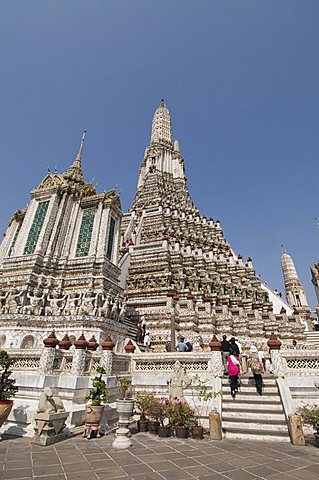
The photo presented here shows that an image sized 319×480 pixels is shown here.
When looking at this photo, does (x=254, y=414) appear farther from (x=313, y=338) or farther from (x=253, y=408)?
(x=313, y=338)

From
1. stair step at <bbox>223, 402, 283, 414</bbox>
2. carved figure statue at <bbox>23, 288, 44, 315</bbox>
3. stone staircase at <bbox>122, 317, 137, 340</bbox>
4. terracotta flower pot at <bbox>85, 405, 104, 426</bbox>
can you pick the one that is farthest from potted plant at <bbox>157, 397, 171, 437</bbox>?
carved figure statue at <bbox>23, 288, 44, 315</bbox>

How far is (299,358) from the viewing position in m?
9.12

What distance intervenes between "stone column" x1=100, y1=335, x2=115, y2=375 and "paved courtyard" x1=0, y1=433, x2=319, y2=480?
103 inches

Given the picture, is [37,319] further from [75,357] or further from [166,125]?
[166,125]

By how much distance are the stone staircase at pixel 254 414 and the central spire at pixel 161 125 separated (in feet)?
197

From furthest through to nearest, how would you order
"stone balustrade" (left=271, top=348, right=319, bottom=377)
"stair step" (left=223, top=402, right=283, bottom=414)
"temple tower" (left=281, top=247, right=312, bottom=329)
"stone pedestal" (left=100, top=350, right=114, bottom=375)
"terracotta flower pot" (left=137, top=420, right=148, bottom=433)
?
"temple tower" (left=281, top=247, right=312, bottom=329), "stone pedestal" (left=100, top=350, right=114, bottom=375), "stone balustrade" (left=271, top=348, right=319, bottom=377), "stair step" (left=223, top=402, right=283, bottom=414), "terracotta flower pot" (left=137, top=420, right=148, bottom=433)

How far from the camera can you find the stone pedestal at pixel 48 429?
20.7 feet

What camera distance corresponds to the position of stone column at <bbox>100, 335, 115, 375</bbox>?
9555mm

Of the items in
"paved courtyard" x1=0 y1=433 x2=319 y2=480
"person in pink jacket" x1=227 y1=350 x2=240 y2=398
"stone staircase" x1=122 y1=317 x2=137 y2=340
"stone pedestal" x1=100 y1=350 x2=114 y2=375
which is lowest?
"paved courtyard" x1=0 y1=433 x2=319 y2=480

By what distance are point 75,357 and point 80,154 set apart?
2348 cm

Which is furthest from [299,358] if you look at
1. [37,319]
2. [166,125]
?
[166,125]

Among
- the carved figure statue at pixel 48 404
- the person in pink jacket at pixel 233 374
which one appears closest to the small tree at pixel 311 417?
the person in pink jacket at pixel 233 374

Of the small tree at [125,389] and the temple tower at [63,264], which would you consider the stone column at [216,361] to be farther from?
the temple tower at [63,264]

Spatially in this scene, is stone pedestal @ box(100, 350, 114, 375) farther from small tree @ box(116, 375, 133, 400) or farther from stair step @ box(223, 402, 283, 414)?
stair step @ box(223, 402, 283, 414)
